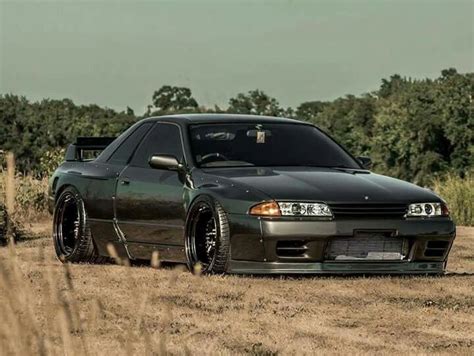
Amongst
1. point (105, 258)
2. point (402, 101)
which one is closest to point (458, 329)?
point (105, 258)

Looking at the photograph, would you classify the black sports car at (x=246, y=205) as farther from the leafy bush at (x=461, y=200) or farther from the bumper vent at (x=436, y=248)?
the leafy bush at (x=461, y=200)

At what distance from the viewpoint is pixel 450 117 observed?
8812 cm

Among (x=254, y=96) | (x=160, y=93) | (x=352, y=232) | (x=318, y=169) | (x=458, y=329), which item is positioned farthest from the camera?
(x=160, y=93)

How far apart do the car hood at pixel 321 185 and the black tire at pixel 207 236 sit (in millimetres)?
293

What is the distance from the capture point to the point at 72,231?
44.7 feet

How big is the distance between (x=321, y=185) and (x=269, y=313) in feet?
7.54

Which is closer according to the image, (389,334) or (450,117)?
(389,334)

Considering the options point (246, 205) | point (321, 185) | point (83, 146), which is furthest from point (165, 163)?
point (83, 146)

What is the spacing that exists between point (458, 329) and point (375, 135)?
9266 centimetres

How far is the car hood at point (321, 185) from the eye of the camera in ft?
35.9

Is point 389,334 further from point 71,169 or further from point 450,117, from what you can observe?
point 450,117

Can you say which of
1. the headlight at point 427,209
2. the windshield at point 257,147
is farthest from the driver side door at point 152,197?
the headlight at point 427,209

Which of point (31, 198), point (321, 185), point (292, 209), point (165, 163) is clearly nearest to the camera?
point (292, 209)

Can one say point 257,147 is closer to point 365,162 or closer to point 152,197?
point 152,197
